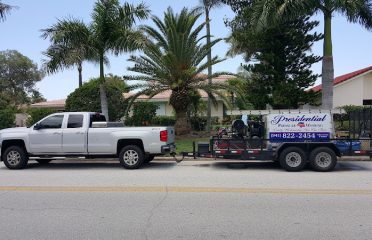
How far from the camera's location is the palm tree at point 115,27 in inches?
780

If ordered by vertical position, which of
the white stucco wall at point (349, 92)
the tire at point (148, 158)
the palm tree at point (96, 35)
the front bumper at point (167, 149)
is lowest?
the tire at point (148, 158)

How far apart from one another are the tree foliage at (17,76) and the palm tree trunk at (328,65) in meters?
48.3

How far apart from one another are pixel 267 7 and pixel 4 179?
12.7m

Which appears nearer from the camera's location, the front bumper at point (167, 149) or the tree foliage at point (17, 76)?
the front bumper at point (167, 149)

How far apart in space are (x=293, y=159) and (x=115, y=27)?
11170 millimetres

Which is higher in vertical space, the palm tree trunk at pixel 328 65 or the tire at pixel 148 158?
the palm tree trunk at pixel 328 65

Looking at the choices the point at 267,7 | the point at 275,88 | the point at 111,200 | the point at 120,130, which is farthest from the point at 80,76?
the point at 111,200

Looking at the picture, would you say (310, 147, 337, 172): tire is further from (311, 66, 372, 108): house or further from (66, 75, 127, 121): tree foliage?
(311, 66, 372, 108): house

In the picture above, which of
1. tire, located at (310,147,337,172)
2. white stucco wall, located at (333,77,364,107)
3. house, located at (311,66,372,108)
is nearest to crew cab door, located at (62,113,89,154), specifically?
tire, located at (310,147,337,172)

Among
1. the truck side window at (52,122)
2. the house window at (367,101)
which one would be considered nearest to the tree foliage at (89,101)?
the truck side window at (52,122)

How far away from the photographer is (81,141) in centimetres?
1356

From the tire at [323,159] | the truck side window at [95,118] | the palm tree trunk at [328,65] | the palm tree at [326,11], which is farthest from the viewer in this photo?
the palm tree trunk at [328,65]

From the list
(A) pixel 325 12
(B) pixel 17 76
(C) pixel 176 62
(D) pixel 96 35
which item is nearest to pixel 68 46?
(D) pixel 96 35

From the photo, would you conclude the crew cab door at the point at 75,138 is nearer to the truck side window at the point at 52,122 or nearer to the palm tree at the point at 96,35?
the truck side window at the point at 52,122
